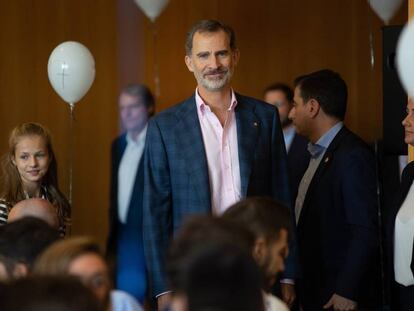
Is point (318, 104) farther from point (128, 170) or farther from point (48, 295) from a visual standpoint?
point (48, 295)

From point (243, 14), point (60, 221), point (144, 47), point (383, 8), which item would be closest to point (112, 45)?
point (144, 47)

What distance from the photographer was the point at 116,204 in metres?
5.73

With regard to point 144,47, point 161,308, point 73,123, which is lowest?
point 161,308

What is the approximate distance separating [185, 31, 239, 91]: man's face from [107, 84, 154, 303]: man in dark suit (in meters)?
1.42

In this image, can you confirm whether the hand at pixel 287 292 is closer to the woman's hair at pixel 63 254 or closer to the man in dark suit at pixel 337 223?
the man in dark suit at pixel 337 223

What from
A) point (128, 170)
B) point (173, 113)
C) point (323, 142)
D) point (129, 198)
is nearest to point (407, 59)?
point (173, 113)

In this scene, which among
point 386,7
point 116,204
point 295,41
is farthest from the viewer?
point 295,41

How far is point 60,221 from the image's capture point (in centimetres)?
386

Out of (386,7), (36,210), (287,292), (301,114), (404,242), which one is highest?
(386,7)


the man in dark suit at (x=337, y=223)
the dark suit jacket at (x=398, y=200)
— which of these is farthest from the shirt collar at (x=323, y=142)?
the dark suit jacket at (x=398, y=200)

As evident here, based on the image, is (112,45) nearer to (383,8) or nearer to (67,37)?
(67,37)

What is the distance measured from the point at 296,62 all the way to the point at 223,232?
470 cm

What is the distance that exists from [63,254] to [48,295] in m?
0.57

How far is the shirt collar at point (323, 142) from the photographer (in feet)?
14.4
